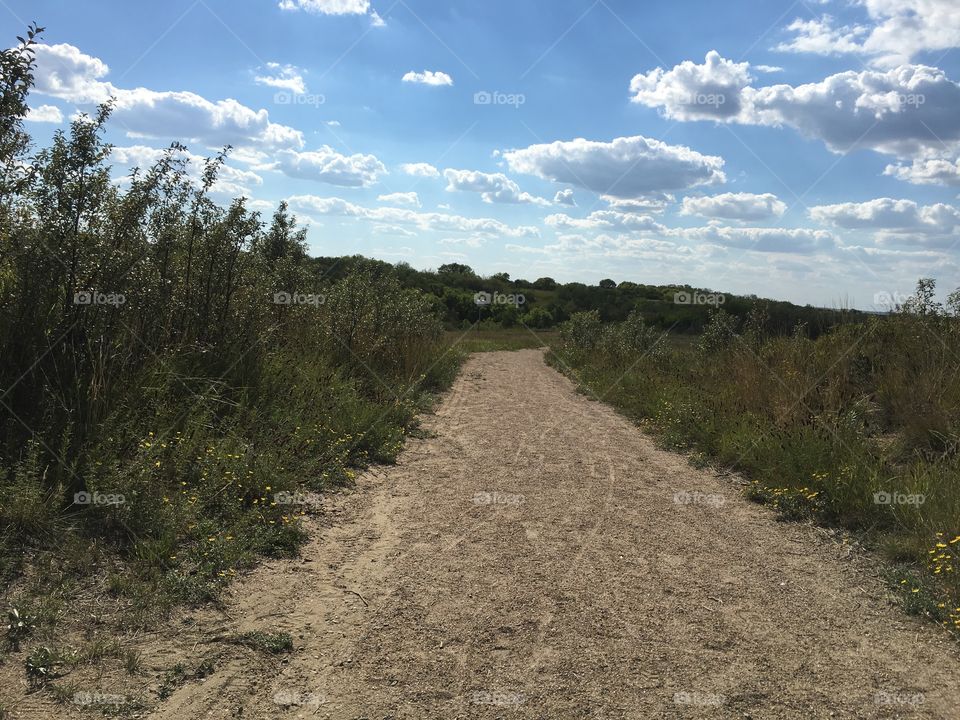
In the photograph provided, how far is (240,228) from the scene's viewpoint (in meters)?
7.73

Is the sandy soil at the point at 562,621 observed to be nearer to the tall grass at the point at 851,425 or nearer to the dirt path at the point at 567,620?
the dirt path at the point at 567,620

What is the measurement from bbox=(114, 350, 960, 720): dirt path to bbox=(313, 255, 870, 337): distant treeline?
7.20 meters

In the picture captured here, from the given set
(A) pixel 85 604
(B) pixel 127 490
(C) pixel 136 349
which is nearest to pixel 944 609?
(A) pixel 85 604

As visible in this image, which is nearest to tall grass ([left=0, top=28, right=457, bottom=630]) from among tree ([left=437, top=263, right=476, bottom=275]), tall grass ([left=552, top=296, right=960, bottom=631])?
tall grass ([left=552, top=296, right=960, bottom=631])

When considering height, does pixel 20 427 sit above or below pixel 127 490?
above

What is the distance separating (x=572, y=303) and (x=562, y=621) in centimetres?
6343

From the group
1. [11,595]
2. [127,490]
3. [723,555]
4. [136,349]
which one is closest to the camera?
[11,595]

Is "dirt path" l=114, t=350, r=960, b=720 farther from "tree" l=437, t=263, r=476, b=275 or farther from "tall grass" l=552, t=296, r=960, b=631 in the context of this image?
"tree" l=437, t=263, r=476, b=275

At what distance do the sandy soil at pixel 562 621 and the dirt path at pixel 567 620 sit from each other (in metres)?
0.01

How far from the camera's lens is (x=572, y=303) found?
65.9 meters

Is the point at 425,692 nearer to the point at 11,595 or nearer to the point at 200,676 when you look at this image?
the point at 200,676

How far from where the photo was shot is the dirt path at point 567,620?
2.87m

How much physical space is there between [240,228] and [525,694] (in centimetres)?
649

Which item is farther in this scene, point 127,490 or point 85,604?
point 127,490
